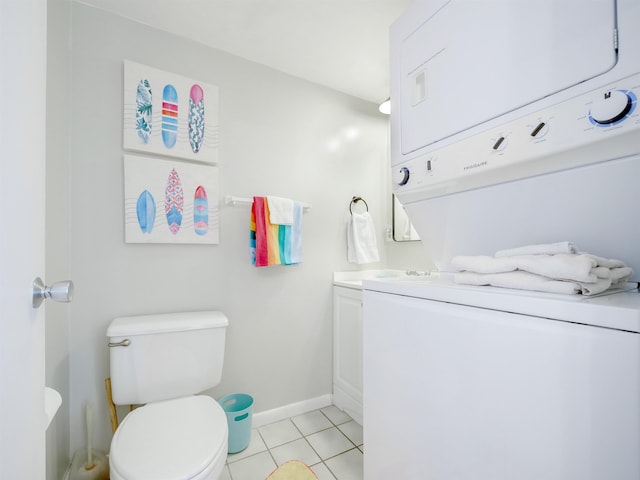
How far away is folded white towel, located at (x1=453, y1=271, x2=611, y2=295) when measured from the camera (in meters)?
0.63

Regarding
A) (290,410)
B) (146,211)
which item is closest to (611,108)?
(146,211)

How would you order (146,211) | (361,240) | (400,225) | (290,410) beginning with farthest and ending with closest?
(400,225) → (361,240) → (290,410) → (146,211)

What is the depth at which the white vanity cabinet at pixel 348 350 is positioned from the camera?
1911mm

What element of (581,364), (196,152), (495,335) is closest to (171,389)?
(196,152)

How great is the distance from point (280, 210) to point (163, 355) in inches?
41.0

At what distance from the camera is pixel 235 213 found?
72.6 inches

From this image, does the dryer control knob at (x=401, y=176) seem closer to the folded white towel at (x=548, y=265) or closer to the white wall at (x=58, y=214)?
the folded white towel at (x=548, y=265)

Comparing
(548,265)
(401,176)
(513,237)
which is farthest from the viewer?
(401,176)

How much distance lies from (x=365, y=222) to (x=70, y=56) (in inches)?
80.1

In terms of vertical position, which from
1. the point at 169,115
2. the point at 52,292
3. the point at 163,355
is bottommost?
the point at 163,355
